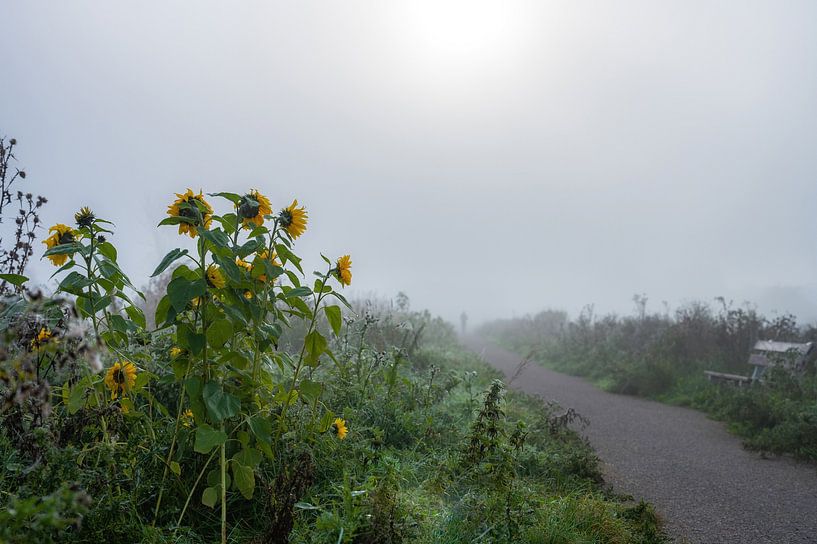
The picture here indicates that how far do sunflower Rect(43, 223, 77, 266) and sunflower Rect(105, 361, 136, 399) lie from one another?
1.78ft

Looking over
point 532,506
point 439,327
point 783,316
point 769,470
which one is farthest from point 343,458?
point 439,327

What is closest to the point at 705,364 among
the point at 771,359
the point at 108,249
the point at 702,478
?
the point at 771,359

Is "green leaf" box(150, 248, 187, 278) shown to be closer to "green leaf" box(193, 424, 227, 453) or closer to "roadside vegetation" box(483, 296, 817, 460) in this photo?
"green leaf" box(193, 424, 227, 453)

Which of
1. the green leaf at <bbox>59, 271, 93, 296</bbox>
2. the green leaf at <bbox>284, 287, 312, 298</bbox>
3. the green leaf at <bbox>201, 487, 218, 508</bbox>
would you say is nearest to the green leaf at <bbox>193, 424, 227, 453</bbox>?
the green leaf at <bbox>201, 487, 218, 508</bbox>

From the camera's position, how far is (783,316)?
10141 mm

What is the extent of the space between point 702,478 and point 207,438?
470 cm

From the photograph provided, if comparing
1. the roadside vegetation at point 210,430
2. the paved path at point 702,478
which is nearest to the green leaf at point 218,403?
the roadside vegetation at point 210,430

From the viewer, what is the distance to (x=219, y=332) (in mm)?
2037

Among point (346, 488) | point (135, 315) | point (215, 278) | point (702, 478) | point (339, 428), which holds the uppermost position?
point (215, 278)

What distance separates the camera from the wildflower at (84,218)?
210 centimetres

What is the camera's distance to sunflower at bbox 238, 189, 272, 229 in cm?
216

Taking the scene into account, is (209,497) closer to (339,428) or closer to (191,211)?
(339,428)

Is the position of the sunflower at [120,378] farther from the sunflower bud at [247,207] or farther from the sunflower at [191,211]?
the sunflower bud at [247,207]

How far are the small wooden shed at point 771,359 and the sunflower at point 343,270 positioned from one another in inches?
322
